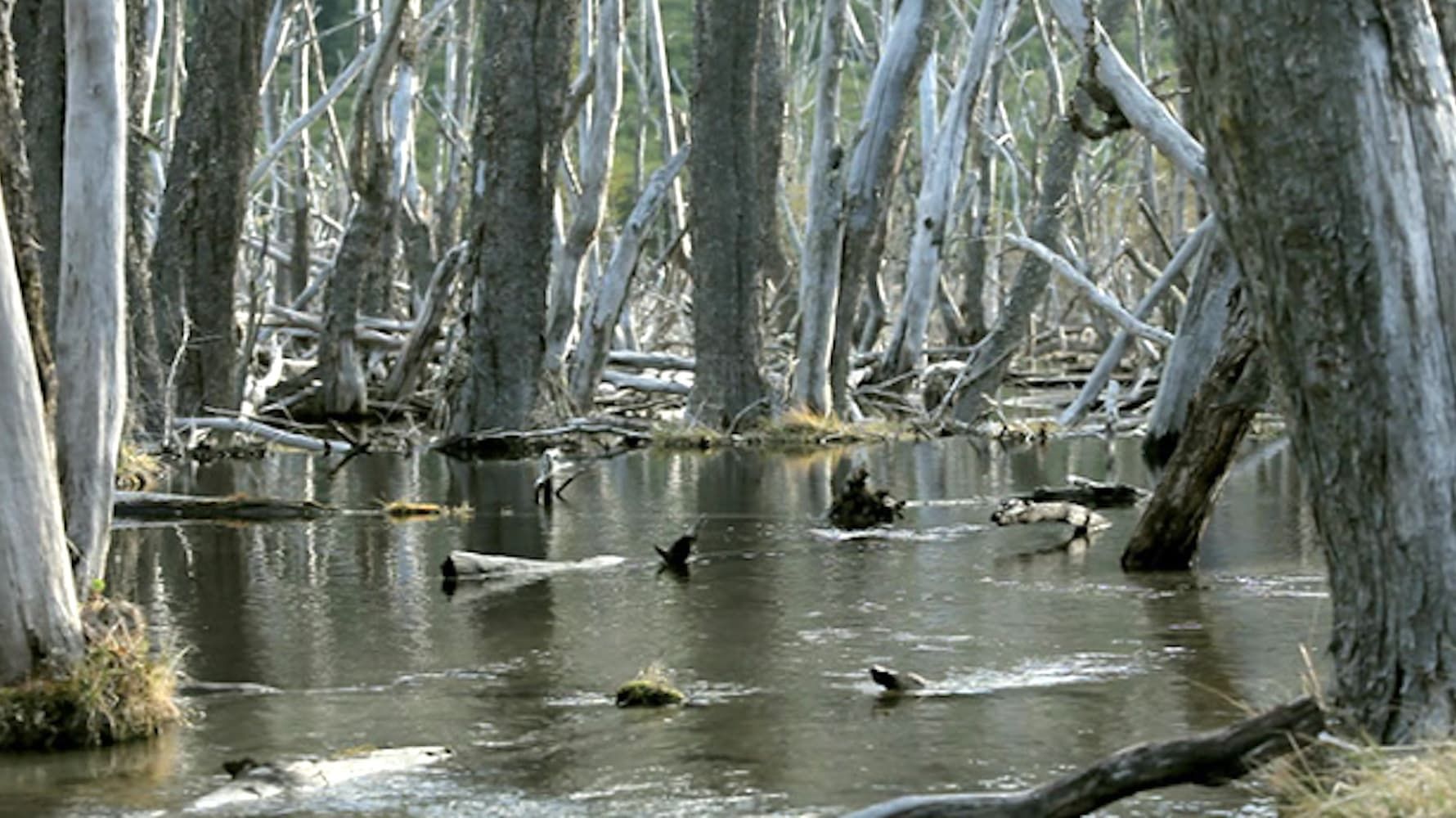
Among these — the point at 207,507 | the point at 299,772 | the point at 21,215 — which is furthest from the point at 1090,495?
the point at 299,772

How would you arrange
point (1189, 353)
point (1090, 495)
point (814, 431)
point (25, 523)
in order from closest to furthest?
point (25, 523), point (1090, 495), point (1189, 353), point (814, 431)

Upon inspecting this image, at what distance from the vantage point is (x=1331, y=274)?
18.7ft

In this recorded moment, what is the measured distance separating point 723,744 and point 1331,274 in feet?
8.82

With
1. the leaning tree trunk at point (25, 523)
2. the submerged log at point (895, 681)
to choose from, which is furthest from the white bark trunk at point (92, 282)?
the submerged log at point (895, 681)

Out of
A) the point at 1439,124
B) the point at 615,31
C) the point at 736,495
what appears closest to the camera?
the point at 1439,124

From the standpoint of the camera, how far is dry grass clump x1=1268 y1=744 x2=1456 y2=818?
5.05 m

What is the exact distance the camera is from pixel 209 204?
2197cm

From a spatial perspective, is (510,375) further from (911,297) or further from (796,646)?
(796,646)

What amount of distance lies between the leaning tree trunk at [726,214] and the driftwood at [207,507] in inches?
353

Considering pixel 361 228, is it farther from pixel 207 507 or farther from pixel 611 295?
pixel 207 507

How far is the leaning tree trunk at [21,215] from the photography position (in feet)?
25.8

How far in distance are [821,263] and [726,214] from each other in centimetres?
107

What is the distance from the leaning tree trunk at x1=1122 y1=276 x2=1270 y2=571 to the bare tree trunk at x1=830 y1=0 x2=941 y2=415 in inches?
434

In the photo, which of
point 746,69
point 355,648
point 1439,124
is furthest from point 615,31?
point 1439,124
